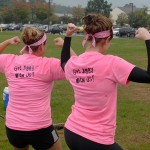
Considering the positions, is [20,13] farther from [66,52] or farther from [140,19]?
[66,52]

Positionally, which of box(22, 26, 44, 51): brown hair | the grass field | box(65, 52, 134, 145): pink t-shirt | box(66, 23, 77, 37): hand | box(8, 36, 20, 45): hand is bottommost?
the grass field

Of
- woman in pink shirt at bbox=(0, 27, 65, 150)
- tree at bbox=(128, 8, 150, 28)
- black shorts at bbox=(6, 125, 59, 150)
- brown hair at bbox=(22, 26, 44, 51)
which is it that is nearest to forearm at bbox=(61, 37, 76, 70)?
woman in pink shirt at bbox=(0, 27, 65, 150)

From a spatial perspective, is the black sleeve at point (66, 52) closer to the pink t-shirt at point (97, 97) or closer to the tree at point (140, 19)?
the pink t-shirt at point (97, 97)

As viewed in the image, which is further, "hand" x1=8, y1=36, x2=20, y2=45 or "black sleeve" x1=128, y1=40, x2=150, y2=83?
"hand" x1=8, y1=36, x2=20, y2=45

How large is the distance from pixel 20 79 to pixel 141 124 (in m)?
4.54

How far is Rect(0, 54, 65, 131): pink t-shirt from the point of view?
4.15 metres

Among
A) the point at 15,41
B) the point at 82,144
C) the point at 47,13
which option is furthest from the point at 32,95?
the point at 47,13

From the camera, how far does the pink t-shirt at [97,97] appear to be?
333cm

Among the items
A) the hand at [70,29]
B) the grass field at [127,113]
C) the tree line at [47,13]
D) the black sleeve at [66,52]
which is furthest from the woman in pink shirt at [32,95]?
the tree line at [47,13]

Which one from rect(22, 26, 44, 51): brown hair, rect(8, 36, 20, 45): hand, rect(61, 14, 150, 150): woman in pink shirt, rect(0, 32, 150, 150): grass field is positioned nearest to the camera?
rect(61, 14, 150, 150): woman in pink shirt

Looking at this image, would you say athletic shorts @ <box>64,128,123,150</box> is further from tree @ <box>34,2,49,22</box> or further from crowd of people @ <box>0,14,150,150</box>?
tree @ <box>34,2,49,22</box>

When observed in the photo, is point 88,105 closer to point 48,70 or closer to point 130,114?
point 48,70

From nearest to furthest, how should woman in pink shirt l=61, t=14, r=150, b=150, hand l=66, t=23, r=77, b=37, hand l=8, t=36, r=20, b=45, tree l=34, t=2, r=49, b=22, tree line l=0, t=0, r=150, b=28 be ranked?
woman in pink shirt l=61, t=14, r=150, b=150 < hand l=66, t=23, r=77, b=37 < hand l=8, t=36, r=20, b=45 < tree line l=0, t=0, r=150, b=28 < tree l=34, t=2, r=49, b=22

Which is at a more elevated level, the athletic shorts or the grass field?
the athletic shorts
